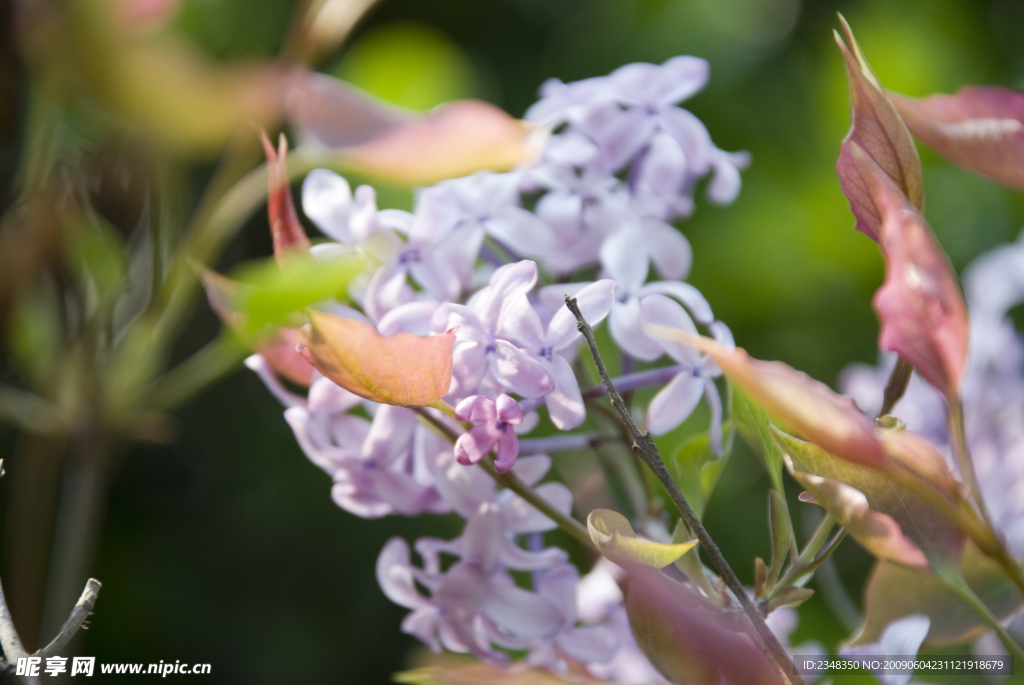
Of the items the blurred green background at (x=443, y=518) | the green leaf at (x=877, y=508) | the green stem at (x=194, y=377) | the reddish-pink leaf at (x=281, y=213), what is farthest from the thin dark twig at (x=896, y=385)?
the blurred green background at (x=443, y=518)

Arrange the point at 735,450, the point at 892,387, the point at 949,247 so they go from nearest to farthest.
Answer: the point at 892,387 → the point at 735,450 → the point at 949,247

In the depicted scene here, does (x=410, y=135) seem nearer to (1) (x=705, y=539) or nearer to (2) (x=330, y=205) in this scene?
(2) (x=330, y=205)

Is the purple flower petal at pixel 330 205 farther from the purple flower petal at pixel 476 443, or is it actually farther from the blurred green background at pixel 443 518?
the blurred green background at pixel 443 518

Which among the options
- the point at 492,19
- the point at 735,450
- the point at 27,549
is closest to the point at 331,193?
the point at 27,549

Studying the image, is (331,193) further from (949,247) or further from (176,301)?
(949,247)

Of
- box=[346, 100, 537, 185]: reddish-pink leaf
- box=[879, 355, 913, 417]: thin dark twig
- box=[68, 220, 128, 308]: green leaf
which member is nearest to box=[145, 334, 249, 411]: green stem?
box=[68, 220, 128, 308]: green leaf

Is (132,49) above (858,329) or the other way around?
above

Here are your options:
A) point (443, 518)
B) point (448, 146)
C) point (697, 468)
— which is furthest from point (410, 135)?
point (443, 518)
